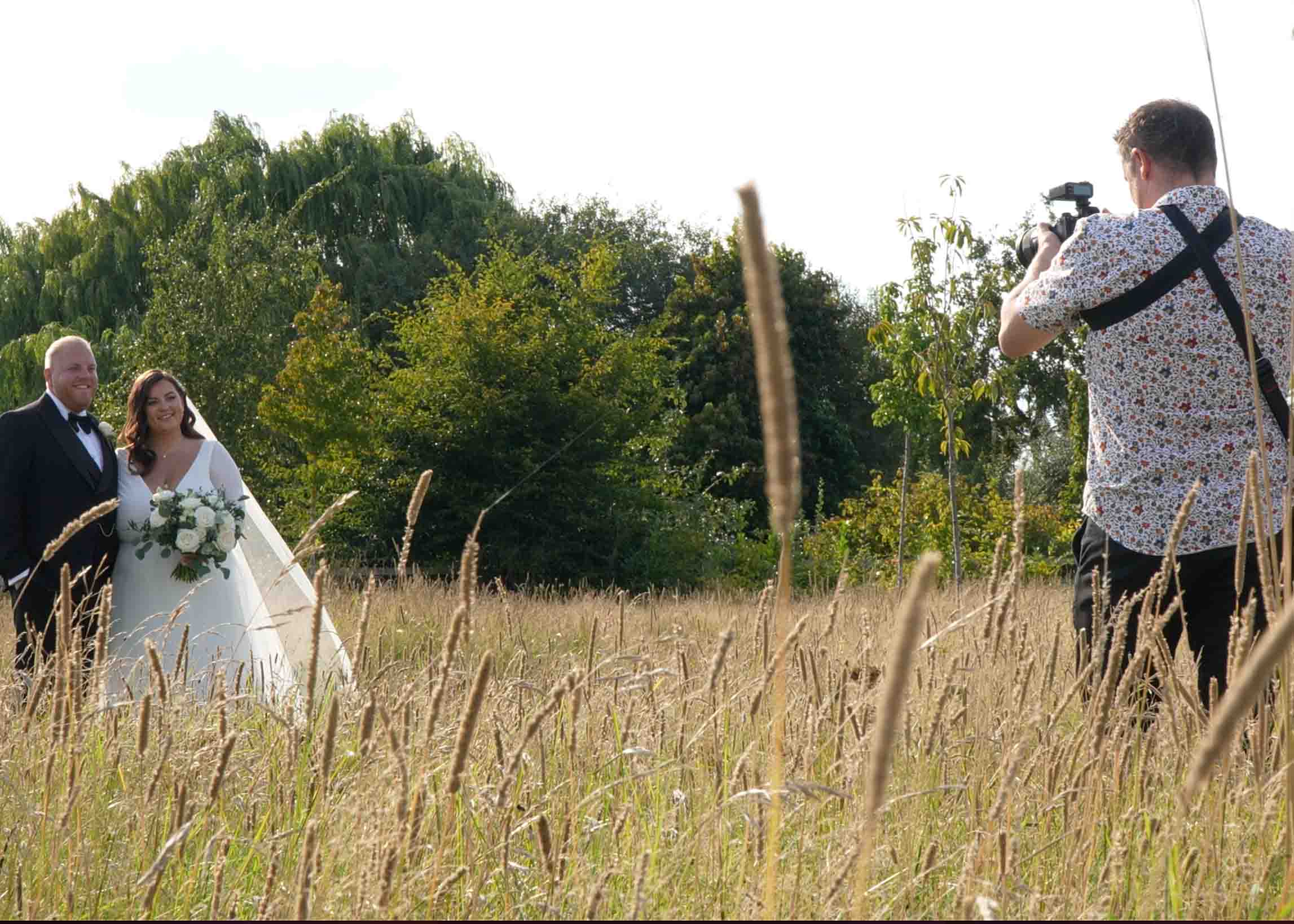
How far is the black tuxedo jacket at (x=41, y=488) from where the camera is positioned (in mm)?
5418

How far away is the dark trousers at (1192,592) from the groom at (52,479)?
4012mm

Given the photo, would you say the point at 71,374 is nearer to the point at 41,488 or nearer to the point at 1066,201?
the point at 41,488

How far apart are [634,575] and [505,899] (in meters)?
15.2

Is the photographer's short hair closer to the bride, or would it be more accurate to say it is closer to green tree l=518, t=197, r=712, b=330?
the bride

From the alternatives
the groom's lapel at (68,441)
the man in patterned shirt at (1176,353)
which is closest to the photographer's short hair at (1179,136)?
the man in patterned shirt at (1176,353)

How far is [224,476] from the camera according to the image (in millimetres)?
6418

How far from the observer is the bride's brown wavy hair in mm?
6113

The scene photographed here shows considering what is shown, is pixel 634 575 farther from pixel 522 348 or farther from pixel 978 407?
pixel 978 407

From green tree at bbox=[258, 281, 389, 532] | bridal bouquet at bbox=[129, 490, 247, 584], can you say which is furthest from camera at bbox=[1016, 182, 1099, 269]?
green tree at bbox=[258, 281, 389, 532]

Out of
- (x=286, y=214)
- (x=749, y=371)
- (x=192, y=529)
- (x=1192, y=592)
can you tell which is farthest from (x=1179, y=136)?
(x=749, y=371)

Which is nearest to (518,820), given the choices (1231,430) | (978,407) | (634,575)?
(1231,430)

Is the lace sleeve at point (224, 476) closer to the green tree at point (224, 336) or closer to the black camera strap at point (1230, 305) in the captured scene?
the black camera strap at point (1230, 305)

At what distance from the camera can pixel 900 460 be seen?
32844 millimetres

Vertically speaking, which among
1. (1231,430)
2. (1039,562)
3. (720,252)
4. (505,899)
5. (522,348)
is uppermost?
(720,252)
